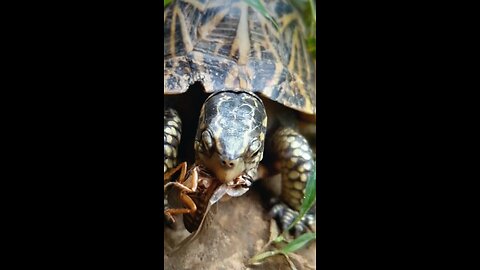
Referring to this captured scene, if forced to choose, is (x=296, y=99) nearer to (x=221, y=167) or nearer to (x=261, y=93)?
(x=261, y=93)

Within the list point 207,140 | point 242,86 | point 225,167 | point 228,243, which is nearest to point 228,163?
point 225,167

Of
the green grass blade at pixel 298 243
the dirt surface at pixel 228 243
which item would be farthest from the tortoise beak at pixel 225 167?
the green grass blade at pixel 298 243

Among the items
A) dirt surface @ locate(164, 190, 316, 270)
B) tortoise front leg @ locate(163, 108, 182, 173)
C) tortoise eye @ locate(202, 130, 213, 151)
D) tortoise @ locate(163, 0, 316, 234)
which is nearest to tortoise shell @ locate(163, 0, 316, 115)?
tortoise @ locate(163, 0, 316, 234)

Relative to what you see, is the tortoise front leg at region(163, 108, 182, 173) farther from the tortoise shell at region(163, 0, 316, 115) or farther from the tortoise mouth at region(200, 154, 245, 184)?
the tortoise mouth at region(200, 154, 245, 184)

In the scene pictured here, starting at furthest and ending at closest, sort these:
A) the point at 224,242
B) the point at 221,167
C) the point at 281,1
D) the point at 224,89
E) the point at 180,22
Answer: the point at 281,1 < the point at 180,22 < the point at 224,89 < the point at 224,242 < the point at 221,167

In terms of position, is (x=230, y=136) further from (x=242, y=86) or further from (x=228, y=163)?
(x=242, y=86)

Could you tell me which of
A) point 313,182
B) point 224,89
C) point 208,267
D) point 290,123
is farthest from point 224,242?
point 290,123
